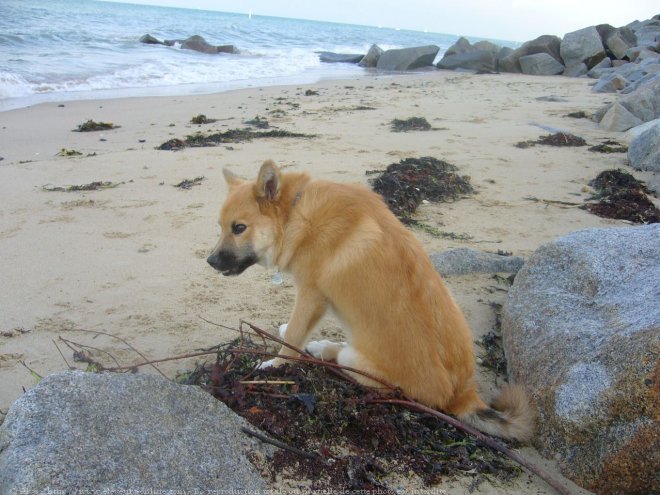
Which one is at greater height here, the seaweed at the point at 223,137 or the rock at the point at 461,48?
the rock at the point at 461,48

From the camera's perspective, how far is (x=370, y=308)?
3346mm

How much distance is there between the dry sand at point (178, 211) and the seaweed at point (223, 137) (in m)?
0.34

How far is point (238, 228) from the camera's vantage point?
12.5 ft

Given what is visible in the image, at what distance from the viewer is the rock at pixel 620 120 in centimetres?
1120

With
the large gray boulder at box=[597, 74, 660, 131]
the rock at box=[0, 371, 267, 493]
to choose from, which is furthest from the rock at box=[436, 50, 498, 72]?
the rock at box=[0, 371, 267, 493]

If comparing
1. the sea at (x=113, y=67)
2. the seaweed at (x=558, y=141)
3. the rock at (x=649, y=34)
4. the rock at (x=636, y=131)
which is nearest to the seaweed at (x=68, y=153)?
the sea at (x=113, y=67)

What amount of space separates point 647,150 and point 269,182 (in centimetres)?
739

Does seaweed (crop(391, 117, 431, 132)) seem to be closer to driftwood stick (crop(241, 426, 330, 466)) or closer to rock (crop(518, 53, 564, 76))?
driftwood stick (crop(241, 426, 330, 466))

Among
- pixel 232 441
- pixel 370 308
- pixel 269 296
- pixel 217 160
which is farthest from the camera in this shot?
pixel 217 160

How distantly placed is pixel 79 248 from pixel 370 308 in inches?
143

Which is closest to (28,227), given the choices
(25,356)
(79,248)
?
(79,248)

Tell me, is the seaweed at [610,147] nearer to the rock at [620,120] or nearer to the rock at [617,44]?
the rock at [620,120]

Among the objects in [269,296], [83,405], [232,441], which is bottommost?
[269,296]

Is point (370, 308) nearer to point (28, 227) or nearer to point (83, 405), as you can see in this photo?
point (83, 405)
